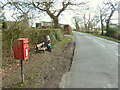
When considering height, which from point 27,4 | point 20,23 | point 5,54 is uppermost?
point 27,4

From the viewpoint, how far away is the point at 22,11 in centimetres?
482

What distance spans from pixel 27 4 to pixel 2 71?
3.64 m

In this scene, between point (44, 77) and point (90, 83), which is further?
point (44, 77)

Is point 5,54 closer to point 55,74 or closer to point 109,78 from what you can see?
point 55,74

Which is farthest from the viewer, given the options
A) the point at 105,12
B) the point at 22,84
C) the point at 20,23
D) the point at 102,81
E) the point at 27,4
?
the point at 105,12

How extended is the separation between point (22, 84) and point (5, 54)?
1959 millimetres

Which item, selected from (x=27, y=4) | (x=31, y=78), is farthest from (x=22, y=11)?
(x=31, y=78)

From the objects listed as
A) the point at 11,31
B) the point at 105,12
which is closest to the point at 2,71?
the point at 11,31

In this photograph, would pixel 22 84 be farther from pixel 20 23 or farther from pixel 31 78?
pixel 20 23

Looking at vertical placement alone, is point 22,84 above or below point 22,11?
below

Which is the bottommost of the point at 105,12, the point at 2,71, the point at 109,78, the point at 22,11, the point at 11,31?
the point at 109,78

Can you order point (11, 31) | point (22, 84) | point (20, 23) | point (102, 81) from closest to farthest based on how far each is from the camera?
point (22, 84) < point (102, 81) < point (11, 31) < point (20, 23)

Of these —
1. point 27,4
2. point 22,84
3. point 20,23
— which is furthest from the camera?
point 27,4

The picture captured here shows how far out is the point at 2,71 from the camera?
3695 mm
